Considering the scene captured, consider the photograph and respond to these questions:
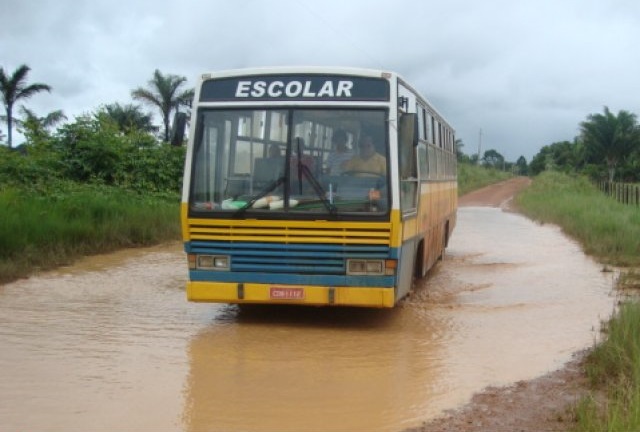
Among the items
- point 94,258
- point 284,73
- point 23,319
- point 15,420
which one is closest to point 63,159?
point 94,258

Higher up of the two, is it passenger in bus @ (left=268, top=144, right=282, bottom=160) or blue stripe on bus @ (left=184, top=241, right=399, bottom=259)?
passenger in bus @ (left=268, top=144, right=282, bottom=160)

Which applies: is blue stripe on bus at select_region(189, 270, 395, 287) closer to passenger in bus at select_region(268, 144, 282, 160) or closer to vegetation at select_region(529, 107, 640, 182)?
passenger in bus at select_region(268, 144, 282, 160)

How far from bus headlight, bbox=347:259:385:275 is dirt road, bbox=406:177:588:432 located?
213 centimetres

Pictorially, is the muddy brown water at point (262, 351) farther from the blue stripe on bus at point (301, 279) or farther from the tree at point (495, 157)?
the tree at point (495, 157)

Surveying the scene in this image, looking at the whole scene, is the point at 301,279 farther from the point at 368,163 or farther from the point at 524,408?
the point at 524,408

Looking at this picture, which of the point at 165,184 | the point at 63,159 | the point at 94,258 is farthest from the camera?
the point at 165,184

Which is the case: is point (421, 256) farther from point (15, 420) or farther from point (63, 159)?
point (63, 159)

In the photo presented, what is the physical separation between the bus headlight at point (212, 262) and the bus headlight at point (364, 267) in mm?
1395

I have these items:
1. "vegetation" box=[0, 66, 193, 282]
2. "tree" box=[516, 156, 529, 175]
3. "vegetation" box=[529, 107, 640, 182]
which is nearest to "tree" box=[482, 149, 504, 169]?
"tree" box=[516, 156, 529, 175]

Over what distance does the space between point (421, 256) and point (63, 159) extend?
13.7 metres

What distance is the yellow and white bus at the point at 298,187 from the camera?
8.52 meters

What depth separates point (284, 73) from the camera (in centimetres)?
894

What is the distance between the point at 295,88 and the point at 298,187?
116cm

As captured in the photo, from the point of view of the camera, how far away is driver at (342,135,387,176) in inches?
339
